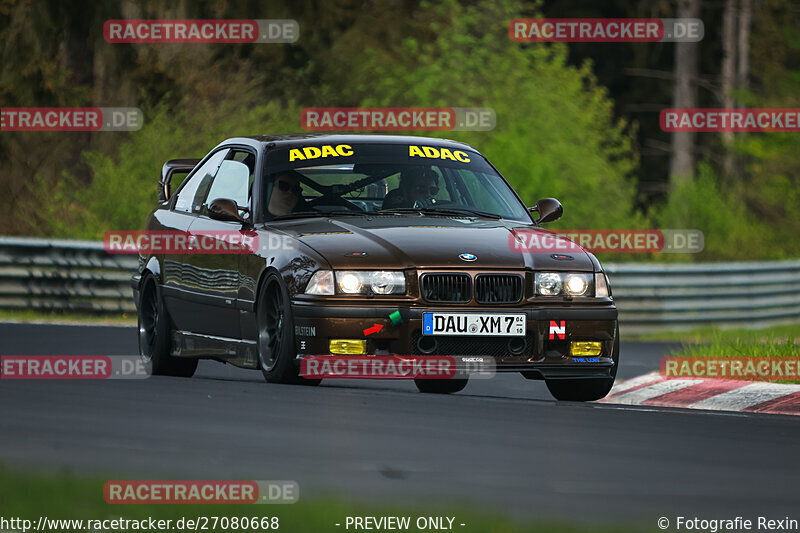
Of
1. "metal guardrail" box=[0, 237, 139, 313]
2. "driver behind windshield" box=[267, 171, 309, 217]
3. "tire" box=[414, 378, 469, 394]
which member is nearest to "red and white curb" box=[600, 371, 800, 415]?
"tire" box=[414, 378, 469, 394]

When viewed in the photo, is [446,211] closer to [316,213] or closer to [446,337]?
[316,213]

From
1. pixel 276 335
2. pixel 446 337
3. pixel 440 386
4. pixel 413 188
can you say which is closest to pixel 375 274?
pixel 446 337

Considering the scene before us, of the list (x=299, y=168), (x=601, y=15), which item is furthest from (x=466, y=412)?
(x=601, y=15)

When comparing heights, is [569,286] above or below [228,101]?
below

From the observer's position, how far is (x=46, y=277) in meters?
20.9

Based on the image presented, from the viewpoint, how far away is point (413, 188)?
12289 mm

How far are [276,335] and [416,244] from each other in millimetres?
1039

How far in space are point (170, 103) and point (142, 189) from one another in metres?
4.46

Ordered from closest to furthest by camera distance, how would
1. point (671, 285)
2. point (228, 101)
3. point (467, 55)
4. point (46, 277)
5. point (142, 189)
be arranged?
point (46, 277), point (671, 285), point (142, 189), point (228, 101), point (467, 55)

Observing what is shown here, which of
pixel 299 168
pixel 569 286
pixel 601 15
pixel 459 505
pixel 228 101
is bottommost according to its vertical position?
pixel 459 505

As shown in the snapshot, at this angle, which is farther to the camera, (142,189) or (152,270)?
(142,189)

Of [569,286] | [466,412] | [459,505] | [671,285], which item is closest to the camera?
[459,505]

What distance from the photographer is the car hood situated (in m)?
10.9

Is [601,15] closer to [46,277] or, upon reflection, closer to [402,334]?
[46,277]
